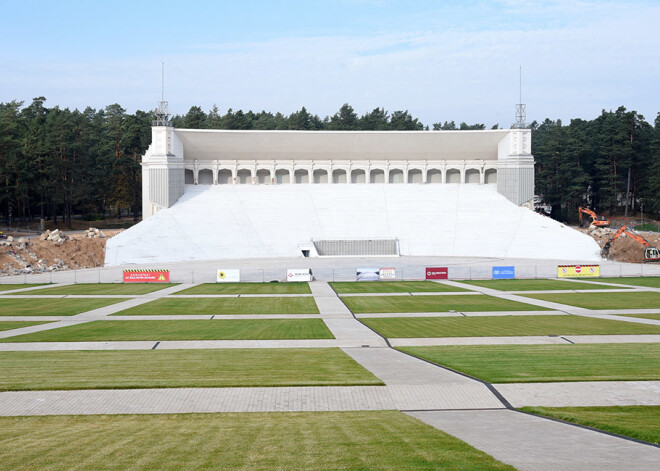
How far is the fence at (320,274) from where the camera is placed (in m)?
48.5

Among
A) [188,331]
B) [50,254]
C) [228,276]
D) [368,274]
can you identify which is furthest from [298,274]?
[50,254]

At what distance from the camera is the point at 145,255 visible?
6175 centimetres

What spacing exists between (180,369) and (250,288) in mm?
25845

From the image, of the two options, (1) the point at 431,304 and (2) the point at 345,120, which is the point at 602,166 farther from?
(1) the point at 431,304

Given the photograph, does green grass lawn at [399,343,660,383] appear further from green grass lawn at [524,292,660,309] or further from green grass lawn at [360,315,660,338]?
green grass lawn at [524,292,660,309]

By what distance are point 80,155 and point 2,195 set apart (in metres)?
A: 13.2

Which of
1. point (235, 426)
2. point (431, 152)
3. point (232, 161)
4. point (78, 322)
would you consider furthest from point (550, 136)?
point (235, 426)

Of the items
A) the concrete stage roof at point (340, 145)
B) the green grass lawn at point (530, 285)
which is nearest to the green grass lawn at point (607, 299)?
the green grass lawn at point (530, 285)

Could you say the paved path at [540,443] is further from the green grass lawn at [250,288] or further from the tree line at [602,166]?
the tree line at [602,166]

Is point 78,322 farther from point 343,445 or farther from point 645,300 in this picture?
point 645,300

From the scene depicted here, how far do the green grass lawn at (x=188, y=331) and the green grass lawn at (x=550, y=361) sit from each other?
20.3ft

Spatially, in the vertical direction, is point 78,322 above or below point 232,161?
below

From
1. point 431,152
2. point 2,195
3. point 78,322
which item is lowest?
point 78,322

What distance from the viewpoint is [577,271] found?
1991 inches
